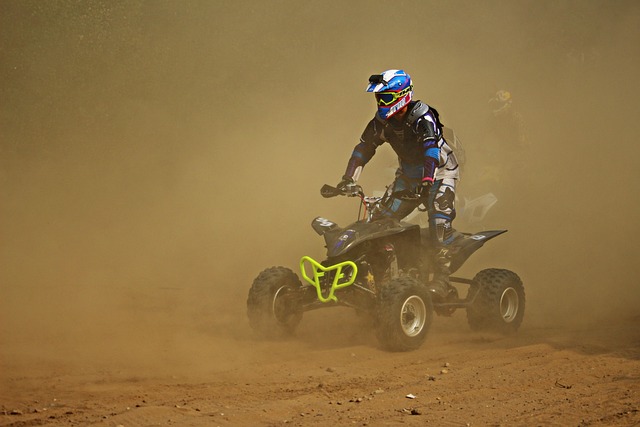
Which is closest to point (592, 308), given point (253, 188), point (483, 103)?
point (253, 188)

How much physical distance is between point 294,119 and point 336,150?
1.27 metres

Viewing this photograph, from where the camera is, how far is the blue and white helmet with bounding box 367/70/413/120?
314 inches

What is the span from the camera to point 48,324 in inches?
316

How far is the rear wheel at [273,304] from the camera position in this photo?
7855 mm

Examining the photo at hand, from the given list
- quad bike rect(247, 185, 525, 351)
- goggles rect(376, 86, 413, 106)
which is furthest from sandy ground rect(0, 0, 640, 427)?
goggles rect(376, 86, 413, 106)

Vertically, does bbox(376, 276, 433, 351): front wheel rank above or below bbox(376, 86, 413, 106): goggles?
below

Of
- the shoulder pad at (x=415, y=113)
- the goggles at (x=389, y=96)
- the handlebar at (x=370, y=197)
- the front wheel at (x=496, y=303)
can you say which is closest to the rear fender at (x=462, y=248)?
the front wheel at (x=496, y=303)

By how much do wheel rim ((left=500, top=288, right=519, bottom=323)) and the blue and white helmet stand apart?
87.6 inches

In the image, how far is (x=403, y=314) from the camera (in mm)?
7586

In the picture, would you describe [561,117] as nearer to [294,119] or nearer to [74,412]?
[294,119]

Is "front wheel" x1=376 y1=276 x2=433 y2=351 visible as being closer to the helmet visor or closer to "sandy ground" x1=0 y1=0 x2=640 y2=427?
"sandy ground" x1=0 y1=0 x2=640 y2=427

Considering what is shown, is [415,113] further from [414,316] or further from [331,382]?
[331,382]

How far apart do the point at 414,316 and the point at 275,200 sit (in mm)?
8680

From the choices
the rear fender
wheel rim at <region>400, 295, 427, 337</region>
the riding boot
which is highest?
the rear fender
